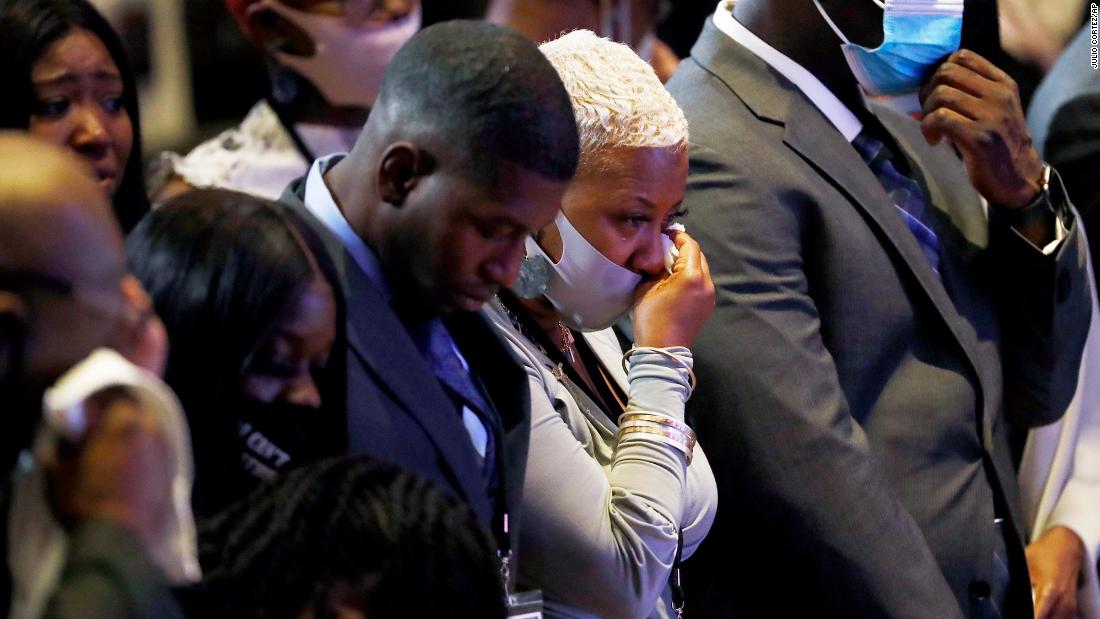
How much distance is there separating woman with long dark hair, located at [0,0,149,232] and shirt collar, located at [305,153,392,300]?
43 cm

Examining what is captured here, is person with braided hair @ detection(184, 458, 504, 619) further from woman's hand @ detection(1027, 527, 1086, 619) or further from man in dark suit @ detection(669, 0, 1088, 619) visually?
woman's hand @ detection(1027, 527, 1086, 619)

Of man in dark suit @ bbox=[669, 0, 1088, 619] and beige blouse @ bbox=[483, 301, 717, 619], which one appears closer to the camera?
beige blouse @ bbox=[483, 301, 717, 619]

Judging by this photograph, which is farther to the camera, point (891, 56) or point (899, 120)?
point (899, 120)

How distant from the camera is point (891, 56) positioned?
2.56 m

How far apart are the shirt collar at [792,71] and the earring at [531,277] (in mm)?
684

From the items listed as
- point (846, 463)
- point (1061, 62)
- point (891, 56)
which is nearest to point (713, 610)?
point (846, 463)

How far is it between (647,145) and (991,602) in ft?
3.22

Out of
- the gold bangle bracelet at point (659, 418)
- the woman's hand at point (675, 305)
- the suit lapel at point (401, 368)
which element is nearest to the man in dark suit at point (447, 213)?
the suit lapel at point (401, 368)

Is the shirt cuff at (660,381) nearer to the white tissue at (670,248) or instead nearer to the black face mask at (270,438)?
the white tissue at (670,248)

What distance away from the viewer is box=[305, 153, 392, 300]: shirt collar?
1668 millimetres

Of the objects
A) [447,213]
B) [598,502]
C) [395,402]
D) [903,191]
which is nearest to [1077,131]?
[903,191]

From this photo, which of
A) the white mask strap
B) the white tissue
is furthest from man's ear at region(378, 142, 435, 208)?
the white mask strap

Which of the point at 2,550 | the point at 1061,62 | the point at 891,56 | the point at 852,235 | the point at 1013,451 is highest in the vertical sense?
the point at 2,550

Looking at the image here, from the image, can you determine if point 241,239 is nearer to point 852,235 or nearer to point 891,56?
point 852,235
